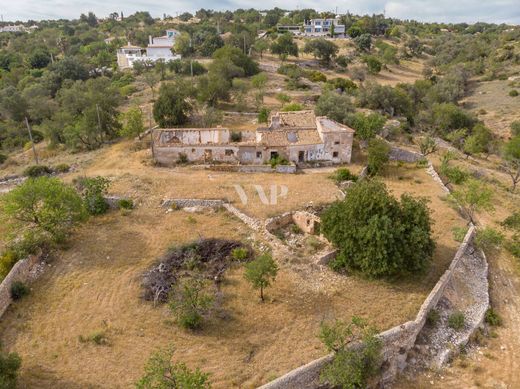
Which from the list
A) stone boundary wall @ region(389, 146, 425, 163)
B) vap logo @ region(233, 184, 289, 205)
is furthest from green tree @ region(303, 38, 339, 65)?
vap logo @ region(233, 184, 289, 205)

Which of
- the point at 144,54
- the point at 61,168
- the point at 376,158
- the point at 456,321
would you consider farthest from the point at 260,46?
the point at 456,321

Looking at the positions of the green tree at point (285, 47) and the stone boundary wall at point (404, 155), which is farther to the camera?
the green tree at point (285, 47)

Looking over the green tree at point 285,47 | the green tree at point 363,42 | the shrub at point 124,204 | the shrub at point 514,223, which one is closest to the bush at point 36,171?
the shrub at point 124,204

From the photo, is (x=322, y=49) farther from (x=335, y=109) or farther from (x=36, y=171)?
(x=36, y=171)

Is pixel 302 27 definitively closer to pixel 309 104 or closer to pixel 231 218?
pixel 309 104

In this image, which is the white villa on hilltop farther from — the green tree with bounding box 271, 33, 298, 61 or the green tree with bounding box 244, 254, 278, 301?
the green tree with bounding box 244, 254, 278, 301

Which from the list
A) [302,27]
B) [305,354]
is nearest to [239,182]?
[305,354]

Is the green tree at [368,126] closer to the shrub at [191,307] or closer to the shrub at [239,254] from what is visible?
the shrub at [239,254]
